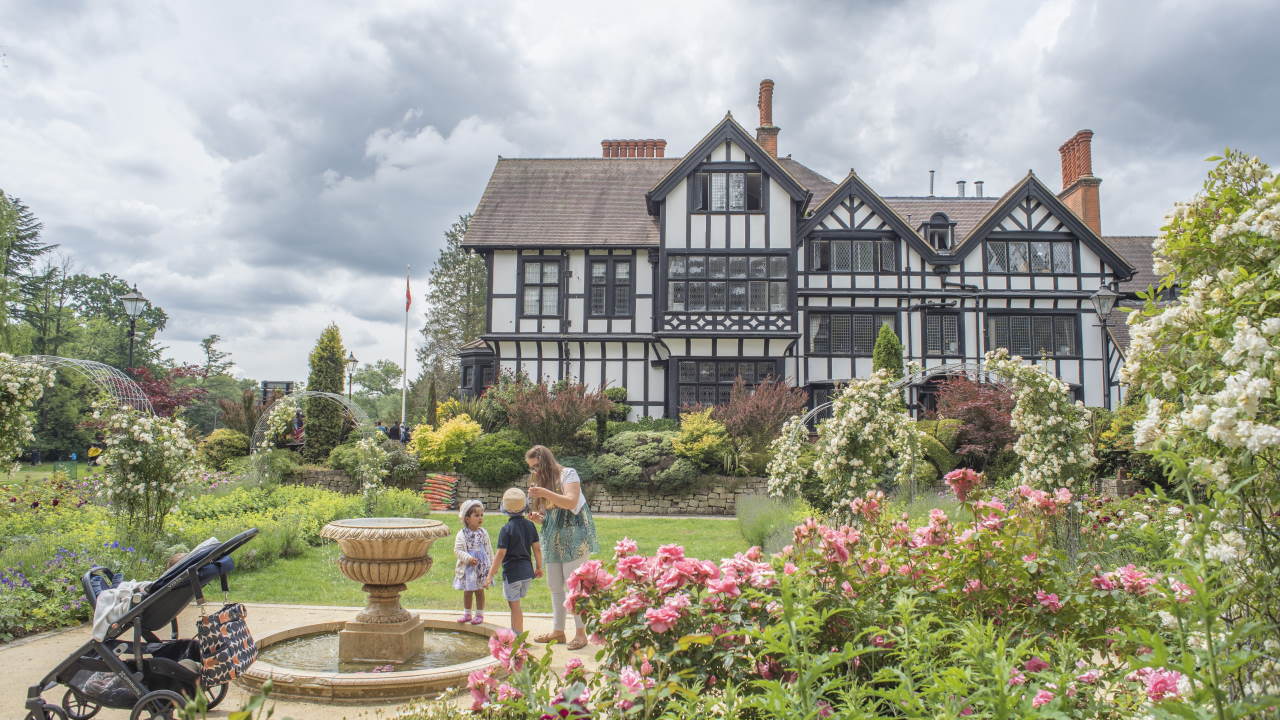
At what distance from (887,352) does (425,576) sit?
46.1 feet

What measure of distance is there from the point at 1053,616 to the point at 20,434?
35.0 feet

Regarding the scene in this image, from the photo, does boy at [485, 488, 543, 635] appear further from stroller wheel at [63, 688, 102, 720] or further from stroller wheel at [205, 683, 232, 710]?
stroller wheel at [63, 688, 102, 720]

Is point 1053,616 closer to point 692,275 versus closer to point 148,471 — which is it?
point 148,471

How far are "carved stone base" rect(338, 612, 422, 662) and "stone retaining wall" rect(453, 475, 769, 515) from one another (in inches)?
426

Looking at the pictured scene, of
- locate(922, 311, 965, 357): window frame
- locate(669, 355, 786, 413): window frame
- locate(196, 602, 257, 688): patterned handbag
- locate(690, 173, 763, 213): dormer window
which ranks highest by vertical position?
locate(690, 173, 763, 213): dormer window

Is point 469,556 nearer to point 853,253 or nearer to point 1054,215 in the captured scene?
point 853,253

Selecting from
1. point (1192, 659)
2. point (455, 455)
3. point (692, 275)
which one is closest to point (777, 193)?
point (692, 275)

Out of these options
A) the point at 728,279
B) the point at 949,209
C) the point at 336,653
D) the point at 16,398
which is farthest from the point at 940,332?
the point at 16,398

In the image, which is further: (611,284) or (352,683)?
(611,284)

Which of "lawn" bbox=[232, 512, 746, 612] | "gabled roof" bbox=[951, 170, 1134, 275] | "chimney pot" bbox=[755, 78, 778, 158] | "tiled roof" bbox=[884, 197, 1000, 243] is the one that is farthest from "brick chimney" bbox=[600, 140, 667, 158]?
"lawn" bbox=[232, 512, 746, 612]

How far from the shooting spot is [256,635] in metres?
6.02

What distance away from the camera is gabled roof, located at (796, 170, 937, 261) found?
841 inches

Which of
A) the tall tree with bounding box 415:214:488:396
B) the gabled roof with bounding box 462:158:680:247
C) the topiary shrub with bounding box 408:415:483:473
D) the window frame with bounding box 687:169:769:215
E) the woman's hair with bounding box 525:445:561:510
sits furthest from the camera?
the tall tree with bounding box 415:214:488:396

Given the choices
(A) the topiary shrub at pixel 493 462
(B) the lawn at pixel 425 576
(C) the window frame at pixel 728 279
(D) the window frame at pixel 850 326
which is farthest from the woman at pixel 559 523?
(D) the window frame at pixel 850 326
